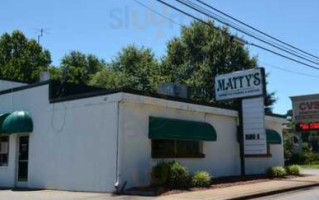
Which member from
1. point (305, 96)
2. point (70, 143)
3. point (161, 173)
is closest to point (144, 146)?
point (161, 173)

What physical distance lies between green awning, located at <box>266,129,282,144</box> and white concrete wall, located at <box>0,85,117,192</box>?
11.4m

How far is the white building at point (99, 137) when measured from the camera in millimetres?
18188

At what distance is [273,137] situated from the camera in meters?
27.1

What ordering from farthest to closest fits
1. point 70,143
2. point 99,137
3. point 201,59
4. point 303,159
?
point 201,59
point 303,159
point 70,143
point 99,137

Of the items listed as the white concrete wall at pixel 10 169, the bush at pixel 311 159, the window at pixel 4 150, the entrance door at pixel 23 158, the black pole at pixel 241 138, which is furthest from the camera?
the bush at pixel 311 159

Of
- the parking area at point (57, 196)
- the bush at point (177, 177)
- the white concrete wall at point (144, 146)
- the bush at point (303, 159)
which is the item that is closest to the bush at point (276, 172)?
the white concrete wall at point (144, 146)

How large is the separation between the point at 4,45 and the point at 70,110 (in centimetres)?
4519

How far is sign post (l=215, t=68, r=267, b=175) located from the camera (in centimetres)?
2311

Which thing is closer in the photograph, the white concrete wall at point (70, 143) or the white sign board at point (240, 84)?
the white concrete wall at point (70, 143)

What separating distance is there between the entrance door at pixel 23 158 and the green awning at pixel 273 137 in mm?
12791

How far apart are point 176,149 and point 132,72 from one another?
39.0 metres

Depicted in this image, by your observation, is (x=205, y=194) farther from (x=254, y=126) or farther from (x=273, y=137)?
(x=273, y=137)

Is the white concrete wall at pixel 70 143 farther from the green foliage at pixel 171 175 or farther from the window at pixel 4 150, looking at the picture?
the green foliage at pixel 171 175

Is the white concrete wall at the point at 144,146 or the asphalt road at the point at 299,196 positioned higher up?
the white concrete wall at the point at 144,146
